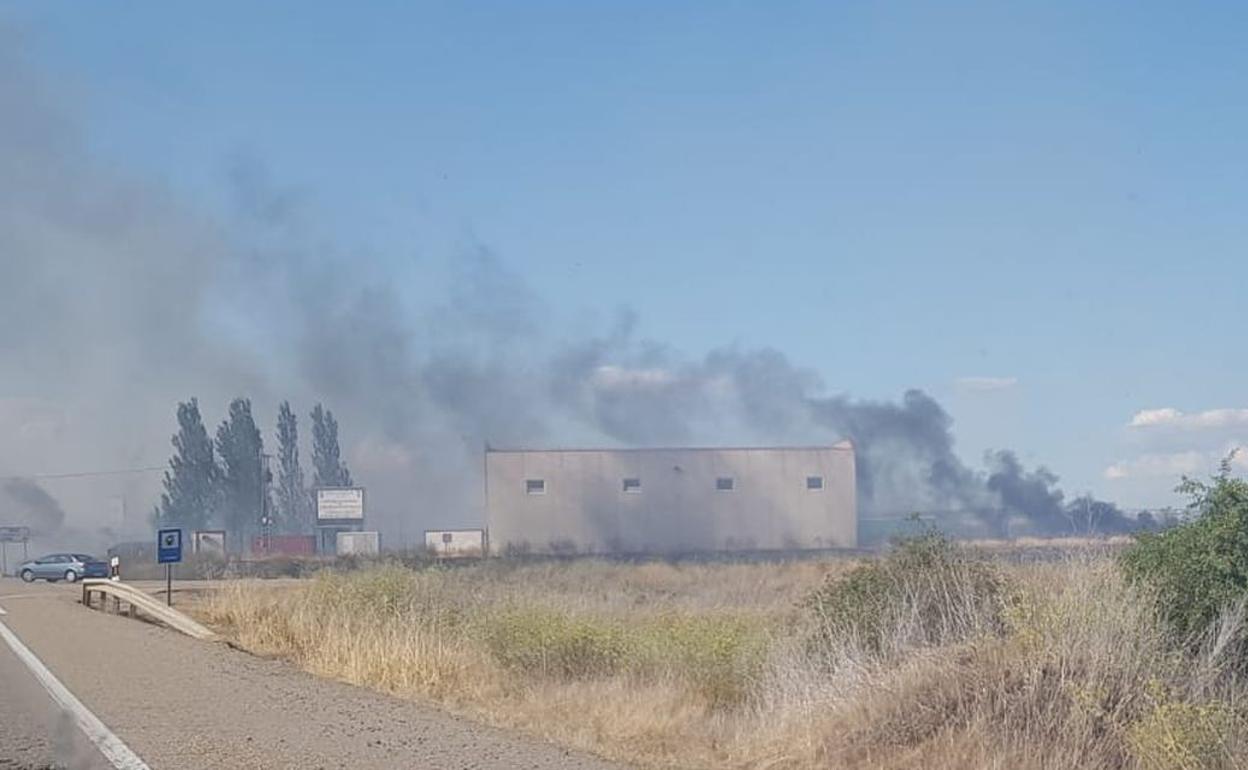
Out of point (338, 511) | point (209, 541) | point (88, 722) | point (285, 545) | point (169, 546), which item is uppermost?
point (338, 511)

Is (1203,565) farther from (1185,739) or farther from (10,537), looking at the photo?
(10,537)

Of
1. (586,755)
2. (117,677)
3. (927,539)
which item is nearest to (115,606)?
(117,677)

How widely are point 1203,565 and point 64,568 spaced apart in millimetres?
69141

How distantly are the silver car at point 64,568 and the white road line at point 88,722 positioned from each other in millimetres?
49976

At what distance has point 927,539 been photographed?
1983cm

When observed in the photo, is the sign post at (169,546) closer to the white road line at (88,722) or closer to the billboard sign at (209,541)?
the white road line at (88,722)

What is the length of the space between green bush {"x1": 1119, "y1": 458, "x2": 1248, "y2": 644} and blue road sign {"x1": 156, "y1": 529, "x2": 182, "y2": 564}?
103 ft

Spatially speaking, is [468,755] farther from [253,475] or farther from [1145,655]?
[253,475]

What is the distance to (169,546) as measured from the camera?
42.8m

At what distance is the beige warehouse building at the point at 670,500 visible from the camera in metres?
75.0

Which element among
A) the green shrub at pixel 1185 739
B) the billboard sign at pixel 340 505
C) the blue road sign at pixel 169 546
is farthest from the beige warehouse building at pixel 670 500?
the green shrub at pixel 1185 739

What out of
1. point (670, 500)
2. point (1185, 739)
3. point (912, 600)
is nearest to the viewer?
point (1185, 739)

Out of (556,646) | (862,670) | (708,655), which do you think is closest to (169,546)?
(556,646)

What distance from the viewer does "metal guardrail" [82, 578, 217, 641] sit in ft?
102
